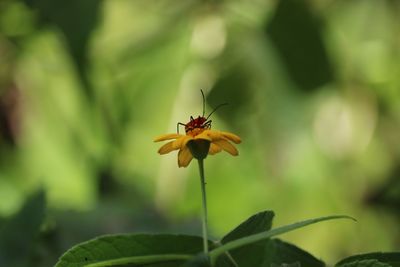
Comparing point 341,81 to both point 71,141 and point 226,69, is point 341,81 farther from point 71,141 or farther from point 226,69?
point 71,141

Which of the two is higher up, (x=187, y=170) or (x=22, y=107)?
(x=22, y=107)

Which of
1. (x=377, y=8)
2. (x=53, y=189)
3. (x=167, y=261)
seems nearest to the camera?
(x=167, y=261)

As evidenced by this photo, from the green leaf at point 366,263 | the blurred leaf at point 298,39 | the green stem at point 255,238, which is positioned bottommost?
the green leaf at point 366,263

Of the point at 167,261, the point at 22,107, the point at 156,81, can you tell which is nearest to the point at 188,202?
the point at 156,81

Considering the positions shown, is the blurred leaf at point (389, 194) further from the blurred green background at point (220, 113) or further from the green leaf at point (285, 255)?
the green leaf at point (285, 255)

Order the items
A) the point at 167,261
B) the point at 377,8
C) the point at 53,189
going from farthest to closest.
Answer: the point at 53,189 → the point at 377,8 → the point at 167,261

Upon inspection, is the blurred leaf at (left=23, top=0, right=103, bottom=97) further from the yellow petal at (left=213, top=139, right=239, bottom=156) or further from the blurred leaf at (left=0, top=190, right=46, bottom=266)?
the yellow petal at (left=213, top=139, right=239, bottom=156)

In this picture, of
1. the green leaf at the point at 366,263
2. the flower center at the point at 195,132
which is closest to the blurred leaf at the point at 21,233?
the flower center at the point at 195,132

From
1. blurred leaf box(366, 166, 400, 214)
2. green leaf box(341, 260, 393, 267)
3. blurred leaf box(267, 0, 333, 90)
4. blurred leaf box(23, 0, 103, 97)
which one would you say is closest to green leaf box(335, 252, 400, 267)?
green leaf box(341, 260, 393, 267)
